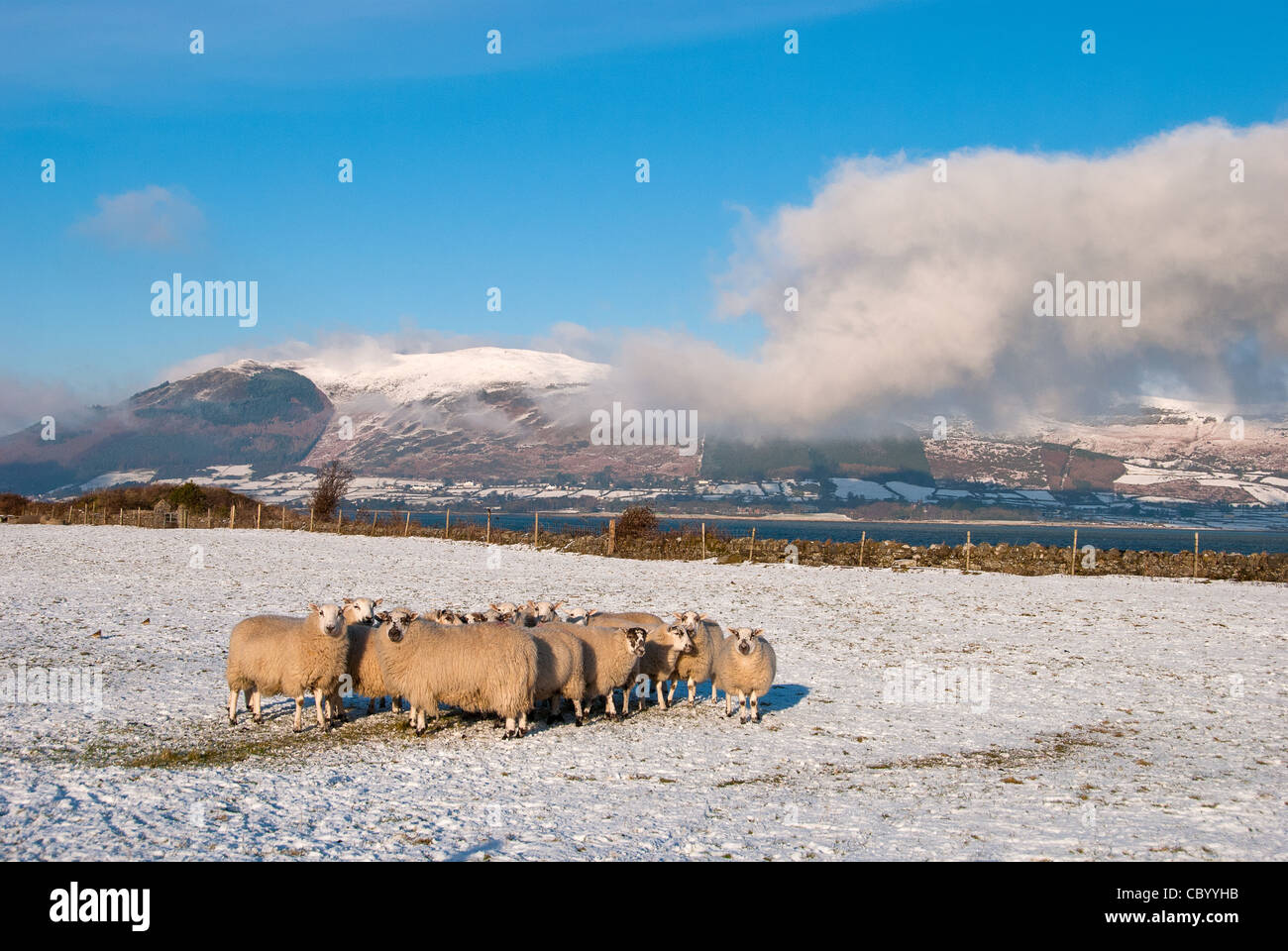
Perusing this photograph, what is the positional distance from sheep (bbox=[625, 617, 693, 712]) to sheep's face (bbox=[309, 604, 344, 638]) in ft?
15.2

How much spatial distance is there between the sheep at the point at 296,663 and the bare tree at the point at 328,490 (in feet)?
197

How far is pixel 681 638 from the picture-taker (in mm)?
14414

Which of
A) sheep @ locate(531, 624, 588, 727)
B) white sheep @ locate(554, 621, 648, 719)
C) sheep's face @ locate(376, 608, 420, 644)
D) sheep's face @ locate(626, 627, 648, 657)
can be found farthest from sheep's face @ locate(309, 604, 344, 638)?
sheep's face @ locate(626, 627, 648, 657)

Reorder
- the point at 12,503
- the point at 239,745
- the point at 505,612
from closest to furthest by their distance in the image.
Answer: the point at 239,745 < the point at 505,612 < the point at 12,503

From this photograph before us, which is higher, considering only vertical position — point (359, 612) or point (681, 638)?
point (359, 612)

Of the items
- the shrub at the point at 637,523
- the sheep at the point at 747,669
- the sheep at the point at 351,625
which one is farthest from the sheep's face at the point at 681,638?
the shrub at the point at 637,523

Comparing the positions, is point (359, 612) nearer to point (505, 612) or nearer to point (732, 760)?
point (505, 612)

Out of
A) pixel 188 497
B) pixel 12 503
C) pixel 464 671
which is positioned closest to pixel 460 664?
pixel 464 671

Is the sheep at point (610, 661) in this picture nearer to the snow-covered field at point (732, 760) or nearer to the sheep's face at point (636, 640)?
the sheep's face at point (636, 640)

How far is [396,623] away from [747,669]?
207 inches
